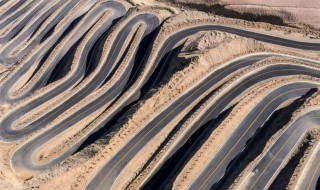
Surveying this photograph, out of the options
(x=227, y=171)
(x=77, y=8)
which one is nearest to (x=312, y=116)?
(x=227, y=171)

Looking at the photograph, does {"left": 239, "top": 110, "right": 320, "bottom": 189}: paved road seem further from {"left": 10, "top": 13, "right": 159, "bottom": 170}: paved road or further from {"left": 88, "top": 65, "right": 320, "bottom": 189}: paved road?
{"left": 10, "top": 13, "right": 159, "bottom": 170}: paved road

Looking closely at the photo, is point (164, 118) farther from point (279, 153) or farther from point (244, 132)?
point (279, 153)

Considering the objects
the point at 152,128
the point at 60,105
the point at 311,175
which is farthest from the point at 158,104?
the point at 311,175

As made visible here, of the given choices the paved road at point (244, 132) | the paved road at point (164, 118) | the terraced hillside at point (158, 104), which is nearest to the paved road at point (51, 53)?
the terraced hillside at point (158, 104)

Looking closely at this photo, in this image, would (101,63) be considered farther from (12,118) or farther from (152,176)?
(152,176)

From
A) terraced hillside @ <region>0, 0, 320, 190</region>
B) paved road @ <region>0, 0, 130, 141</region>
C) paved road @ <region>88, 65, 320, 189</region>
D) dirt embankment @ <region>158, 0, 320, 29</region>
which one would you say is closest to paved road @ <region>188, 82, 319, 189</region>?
terraced hillside @ <region>0, 0, 320, 190</region>

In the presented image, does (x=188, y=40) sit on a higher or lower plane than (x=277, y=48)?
lower
